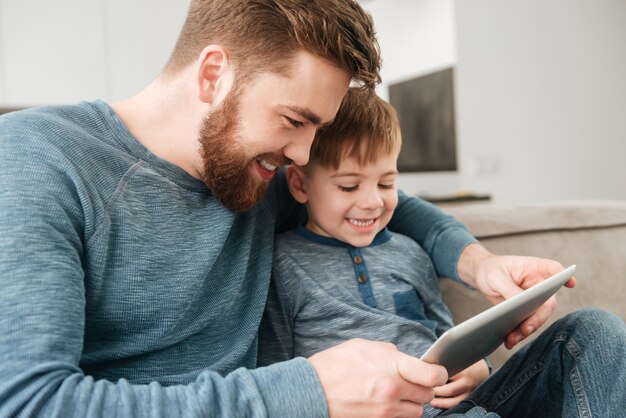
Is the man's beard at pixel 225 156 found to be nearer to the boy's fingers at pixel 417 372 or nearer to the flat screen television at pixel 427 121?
the boy's fingers at pixel 417 372

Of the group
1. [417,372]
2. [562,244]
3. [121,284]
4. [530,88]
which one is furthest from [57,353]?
[530,88]

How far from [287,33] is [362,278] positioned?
47cm

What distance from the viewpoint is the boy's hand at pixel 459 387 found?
3.41ft

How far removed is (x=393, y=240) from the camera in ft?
4.07

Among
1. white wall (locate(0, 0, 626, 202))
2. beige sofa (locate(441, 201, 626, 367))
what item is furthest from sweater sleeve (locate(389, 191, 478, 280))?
white wall (locate(0, 0, 626, 202))

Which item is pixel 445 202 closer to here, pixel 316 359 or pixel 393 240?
pixel 393 240

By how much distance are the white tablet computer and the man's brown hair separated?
438mm

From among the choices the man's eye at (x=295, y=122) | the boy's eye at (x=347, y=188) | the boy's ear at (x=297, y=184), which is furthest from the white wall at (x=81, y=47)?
the man's eye at (x=295, y=122)

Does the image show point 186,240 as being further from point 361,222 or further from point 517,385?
point 517,385

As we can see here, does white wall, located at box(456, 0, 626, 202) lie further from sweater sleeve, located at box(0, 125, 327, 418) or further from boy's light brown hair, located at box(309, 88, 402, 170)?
sweater sleeve, located at box(0, 125, 327, 418)

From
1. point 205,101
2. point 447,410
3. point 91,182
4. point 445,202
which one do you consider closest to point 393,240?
point 447,410

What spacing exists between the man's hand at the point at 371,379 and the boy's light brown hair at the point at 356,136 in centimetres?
49

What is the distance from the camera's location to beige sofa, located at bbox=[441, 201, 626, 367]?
1352mm

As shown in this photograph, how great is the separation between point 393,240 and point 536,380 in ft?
1.24
